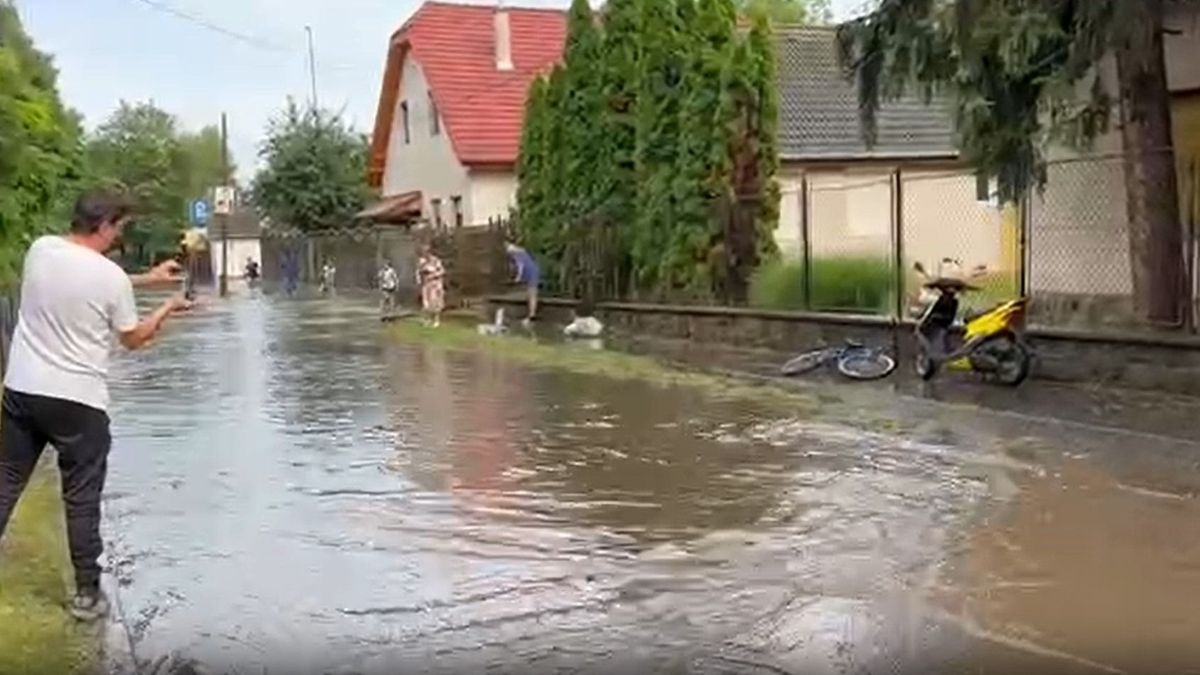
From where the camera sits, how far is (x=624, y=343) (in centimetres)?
2273

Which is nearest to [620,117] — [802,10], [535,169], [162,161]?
[535,169]

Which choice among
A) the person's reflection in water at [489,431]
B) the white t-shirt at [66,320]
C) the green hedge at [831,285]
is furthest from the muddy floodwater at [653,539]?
the green hedge at [831,285]

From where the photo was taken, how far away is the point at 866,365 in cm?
1662

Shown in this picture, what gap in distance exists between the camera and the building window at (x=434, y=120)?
43.0 metres

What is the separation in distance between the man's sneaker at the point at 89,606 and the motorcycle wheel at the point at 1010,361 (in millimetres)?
10046

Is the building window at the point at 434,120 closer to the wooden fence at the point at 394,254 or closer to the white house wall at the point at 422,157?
the white house wall at the point at 422,157

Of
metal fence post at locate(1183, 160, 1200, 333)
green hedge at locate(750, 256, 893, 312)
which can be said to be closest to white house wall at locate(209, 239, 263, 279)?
green hedge at locate(750, 256, 893, 312)

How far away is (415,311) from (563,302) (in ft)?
24.7

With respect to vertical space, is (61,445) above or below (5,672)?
above

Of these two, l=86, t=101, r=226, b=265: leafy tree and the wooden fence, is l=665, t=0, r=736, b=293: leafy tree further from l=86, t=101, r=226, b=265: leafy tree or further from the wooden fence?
l=86, t=101, r=226, b=265: leafy tree

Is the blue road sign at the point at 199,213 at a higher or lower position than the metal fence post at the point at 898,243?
higher

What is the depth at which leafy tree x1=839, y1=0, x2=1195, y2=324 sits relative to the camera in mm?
14148

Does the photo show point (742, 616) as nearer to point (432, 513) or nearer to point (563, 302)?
point (432, 513)

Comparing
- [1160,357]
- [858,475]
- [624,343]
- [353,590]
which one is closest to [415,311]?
[624,343]
